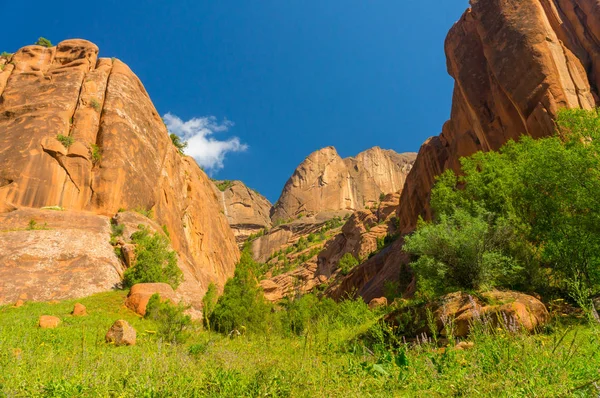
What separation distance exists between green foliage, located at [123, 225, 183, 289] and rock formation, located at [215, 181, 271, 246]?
3395 inches

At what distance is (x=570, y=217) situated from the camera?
11578 mm

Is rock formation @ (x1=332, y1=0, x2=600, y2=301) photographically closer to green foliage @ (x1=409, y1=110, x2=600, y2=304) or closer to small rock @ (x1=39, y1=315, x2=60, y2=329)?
green foliage @ (x1=409, y1=110, x2=600, y2=304)

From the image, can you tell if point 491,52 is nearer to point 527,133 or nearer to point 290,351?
point 527,133

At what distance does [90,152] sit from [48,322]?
2042cm

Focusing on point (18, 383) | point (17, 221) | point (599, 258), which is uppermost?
point (17, 221)

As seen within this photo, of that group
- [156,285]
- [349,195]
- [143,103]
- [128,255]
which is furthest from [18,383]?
[349,195]

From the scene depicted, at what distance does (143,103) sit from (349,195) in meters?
91.2

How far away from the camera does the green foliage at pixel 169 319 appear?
924 cm

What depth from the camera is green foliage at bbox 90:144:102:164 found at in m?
28.5

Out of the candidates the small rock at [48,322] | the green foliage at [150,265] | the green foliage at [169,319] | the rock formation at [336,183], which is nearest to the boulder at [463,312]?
the green foliage at [169,319]

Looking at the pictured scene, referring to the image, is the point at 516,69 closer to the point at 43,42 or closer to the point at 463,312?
the point at 463,312

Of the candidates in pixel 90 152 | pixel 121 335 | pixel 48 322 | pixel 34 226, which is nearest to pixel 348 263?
pixel 90 152

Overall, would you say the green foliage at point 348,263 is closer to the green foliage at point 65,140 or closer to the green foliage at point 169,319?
the green foliage at point 65,140

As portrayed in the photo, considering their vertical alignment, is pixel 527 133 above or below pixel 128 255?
above
